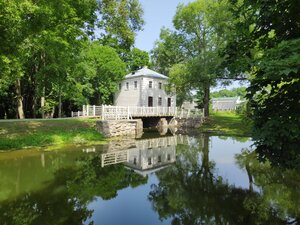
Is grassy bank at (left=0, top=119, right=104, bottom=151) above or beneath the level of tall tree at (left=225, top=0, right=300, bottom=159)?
beneath

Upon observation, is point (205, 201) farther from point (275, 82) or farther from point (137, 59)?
point (137, 59)

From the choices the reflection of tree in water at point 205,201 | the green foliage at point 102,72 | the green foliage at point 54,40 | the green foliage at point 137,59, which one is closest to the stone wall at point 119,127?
the green foliage at point 54,40

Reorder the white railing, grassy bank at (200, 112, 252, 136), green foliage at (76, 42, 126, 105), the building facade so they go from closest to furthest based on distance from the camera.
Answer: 1. the white railing
2. grassy bank at (200, 112, 252, 136)
3. green foliage at (76, 42, 126, 105)
4. the building facade

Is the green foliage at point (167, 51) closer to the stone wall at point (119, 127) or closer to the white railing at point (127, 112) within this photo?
the white railing at point (127, 112)

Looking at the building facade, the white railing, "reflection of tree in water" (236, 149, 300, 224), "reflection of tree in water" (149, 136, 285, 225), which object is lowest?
"reflection of tree in water" (149, 136, 285, 225)

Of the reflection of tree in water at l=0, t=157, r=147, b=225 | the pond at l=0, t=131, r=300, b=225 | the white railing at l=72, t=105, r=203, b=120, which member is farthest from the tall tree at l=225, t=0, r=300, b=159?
the white railing at l=72, t=105, r=203, b=120

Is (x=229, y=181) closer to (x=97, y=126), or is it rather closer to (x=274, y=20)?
(x=274, y=20)

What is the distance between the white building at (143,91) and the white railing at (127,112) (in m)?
3.80

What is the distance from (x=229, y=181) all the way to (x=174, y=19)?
96.7ft

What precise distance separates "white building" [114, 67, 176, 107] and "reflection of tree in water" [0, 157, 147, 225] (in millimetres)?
23660

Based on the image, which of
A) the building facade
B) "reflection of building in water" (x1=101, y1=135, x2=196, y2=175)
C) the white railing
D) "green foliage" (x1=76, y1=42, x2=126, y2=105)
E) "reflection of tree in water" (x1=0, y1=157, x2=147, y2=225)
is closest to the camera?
"reflection of tree in water" (x1=0, y1=157, x2=147, y2=225)

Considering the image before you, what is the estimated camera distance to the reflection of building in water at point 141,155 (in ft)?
41.9

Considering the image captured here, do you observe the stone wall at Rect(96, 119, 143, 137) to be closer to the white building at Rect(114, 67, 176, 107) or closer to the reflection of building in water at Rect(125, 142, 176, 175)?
the reflection of building in water at Rect(125, 142, 176, 175)

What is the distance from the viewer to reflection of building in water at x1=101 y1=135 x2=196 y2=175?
41.9 feet
